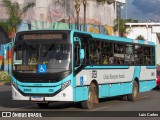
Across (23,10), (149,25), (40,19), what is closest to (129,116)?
(23,10)

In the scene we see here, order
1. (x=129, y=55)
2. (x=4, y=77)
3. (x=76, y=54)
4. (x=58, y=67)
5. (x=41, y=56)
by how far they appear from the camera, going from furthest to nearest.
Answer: (x=4, y=77)
(x=129, y=55)
(x=76, y=54)
(x=41, y=56)
(x=58, y=67)

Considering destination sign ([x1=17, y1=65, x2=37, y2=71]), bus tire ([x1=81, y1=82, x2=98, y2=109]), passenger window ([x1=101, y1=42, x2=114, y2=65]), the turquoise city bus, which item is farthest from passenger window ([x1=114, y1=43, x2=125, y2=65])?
destination sign ([x1=17, y1=65, x2=37, y2=71])

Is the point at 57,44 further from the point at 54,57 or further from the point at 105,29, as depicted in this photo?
the point at 105,29

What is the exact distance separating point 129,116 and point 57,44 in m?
3.53

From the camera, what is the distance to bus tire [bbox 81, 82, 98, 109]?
18.0m

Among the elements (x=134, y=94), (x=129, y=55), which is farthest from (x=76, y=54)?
(x=134, y=94)

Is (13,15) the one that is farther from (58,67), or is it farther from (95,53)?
(58,67)

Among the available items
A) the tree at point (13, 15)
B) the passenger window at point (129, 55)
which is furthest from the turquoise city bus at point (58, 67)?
the tree at point (13, 15)

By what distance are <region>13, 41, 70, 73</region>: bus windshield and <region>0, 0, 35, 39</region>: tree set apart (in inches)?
1248

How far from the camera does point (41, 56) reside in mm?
16844

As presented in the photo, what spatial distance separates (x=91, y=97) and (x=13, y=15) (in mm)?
31607

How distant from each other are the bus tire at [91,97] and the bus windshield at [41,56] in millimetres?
1904

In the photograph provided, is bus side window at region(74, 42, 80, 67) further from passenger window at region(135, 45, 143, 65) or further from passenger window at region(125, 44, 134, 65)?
passenger window at region(135, 45, 143, 65)

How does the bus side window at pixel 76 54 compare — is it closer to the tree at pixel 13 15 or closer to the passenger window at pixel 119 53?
the passenger window at pixel 119 53
